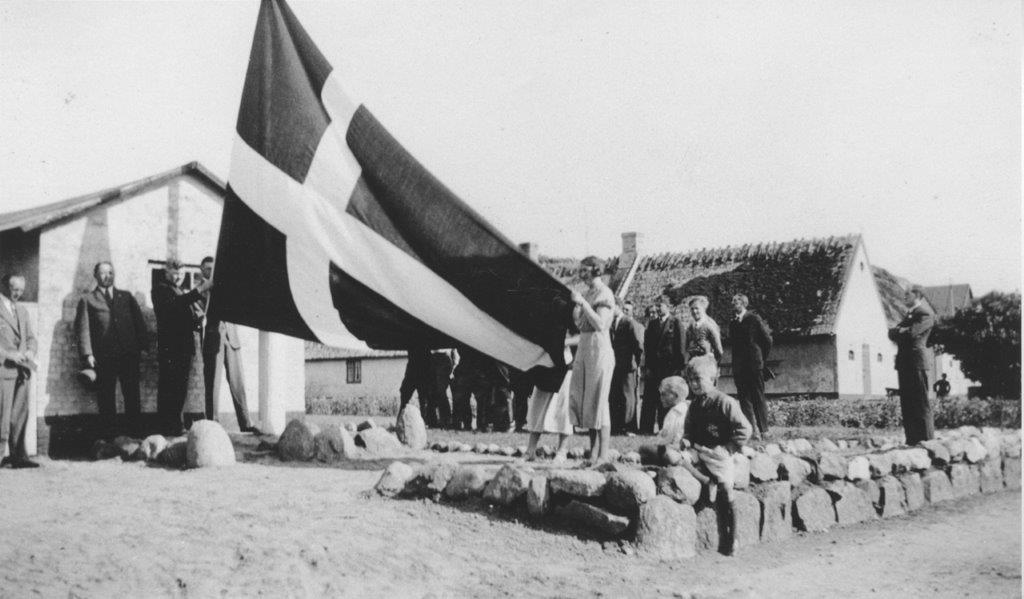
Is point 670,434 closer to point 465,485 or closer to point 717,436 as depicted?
point 717,436

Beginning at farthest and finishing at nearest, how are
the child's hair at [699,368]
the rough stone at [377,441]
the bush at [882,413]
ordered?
the bush at [882,413] < the rough stone at [377,441] < the child's hair at [699,368]

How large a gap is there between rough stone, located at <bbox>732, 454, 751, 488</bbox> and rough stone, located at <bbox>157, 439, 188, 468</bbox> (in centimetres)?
450

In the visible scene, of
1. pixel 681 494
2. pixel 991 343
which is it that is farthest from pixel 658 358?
pixel 991 343

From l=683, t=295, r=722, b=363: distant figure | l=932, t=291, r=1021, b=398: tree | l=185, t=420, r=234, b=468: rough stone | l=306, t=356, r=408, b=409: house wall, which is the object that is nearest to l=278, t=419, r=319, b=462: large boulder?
l=185, t=420, r=234, b=468: rough stone

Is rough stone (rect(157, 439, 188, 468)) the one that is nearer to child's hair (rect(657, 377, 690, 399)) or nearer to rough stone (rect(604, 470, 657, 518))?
rough stone (rect(604, 470, 657, 518))

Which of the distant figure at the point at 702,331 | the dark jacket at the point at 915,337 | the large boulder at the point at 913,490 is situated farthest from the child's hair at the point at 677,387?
the dark jacket at the point at 915,337

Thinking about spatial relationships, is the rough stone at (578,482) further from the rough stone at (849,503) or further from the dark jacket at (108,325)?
the dark jacket at (108,325)

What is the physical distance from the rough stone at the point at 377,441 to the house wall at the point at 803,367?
52.7 ft

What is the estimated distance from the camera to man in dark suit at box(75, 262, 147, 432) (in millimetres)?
8672

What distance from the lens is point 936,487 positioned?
A: 8352 millimetres

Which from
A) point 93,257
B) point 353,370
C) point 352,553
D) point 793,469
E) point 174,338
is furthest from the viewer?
point 353,370

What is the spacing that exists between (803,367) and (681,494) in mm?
18903

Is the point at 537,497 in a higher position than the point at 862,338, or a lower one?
lower

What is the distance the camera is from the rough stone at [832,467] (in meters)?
7.27
